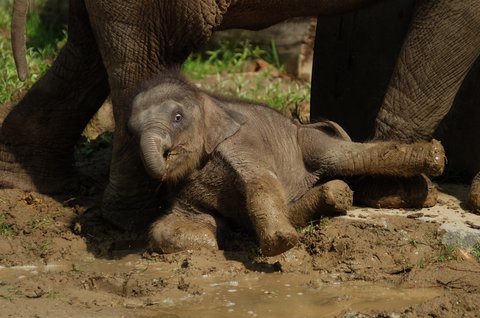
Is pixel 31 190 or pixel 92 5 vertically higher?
pixel 92 5

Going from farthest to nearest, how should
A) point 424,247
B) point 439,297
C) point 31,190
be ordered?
point 31,190 < point 424,247 < point 439,297

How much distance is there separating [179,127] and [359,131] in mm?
2043

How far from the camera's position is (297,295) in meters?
5.87

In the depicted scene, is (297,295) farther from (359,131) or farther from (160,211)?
(359,131)

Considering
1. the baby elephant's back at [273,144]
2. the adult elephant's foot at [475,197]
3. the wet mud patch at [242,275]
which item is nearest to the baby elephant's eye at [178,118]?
the baby elephant's back at [273,144]

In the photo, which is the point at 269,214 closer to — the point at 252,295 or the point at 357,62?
the point at 252,295

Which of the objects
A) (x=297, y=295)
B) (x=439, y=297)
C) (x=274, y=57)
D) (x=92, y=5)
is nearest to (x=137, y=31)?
(x=92, y=5)

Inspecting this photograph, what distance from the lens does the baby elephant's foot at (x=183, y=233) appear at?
6488 millimetres

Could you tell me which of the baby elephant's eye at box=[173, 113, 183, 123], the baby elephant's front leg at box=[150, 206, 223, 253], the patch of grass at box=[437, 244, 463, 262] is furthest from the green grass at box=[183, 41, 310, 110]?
the patch of grass at box=[437, 244, 463, 262]

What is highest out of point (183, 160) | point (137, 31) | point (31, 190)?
point (137, 31)

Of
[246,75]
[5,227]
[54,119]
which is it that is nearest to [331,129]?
[54,119]

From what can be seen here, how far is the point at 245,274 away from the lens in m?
6.18

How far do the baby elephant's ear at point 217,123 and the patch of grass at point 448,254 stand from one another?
1.38 meters

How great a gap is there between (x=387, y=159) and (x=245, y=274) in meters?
1.23
